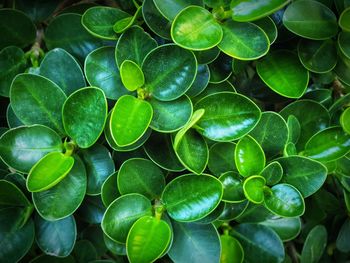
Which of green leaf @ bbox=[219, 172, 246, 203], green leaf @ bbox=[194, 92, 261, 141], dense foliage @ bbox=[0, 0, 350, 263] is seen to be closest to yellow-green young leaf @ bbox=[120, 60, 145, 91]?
dense foliage @ bbox=[0, 0, 350, 263]

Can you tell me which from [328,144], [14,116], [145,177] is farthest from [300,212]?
[14,116]

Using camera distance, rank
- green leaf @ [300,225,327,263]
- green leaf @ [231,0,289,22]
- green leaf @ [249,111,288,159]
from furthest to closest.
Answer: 1. green leaf @ [300,225,327,263]
2. green leaf @ [249,111,288,159]
3. green leaf @ [231,0,289,22]

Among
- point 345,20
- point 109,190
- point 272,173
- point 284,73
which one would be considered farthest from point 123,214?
point 345,20

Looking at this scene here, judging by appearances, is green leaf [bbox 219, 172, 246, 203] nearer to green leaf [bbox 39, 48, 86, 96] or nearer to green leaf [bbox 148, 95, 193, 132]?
green leaf [bbox 148, 95, 193, 132]

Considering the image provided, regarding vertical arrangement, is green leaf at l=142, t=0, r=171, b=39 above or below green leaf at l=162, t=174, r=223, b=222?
above

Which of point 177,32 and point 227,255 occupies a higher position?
point 177,32

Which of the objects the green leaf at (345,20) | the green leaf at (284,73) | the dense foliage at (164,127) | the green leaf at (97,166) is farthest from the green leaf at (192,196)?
the green leaf at (345,20)

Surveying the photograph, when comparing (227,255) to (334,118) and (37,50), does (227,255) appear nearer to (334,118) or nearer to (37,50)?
(334,118)

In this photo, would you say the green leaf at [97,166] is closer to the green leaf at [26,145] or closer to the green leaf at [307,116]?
the green leaf at [26,145]
